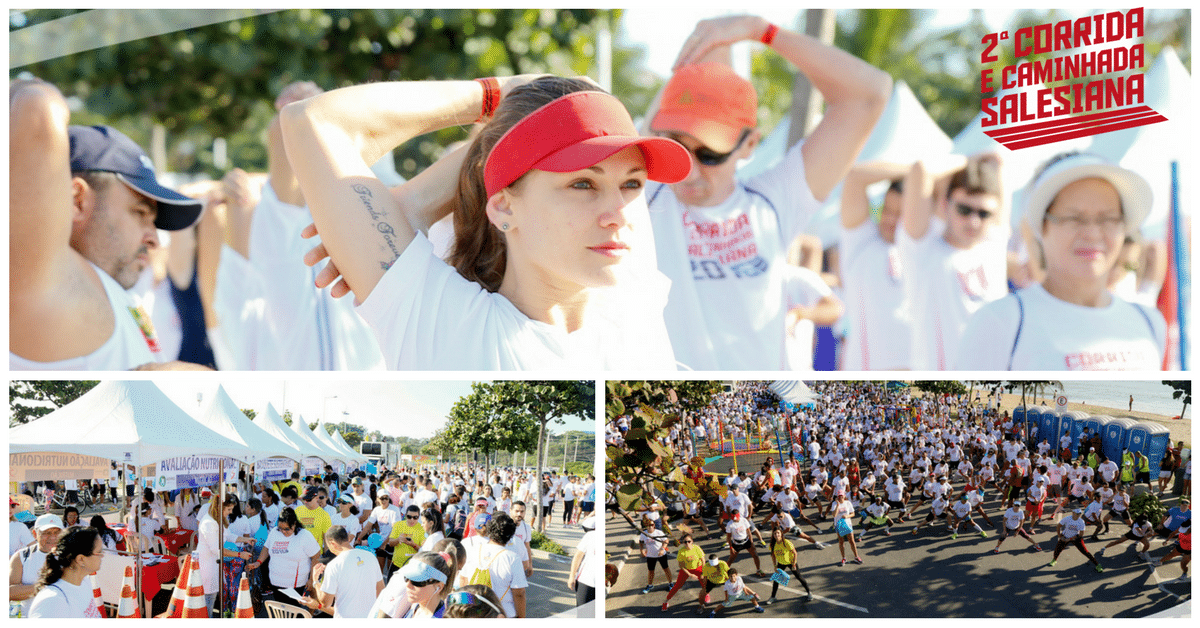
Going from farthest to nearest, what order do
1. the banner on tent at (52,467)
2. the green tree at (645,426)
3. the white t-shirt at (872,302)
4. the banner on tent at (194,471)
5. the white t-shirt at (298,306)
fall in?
the white t-shirt at (872,302) → the white t-shirt at (298,306) → the banner on tent at (194,471) → the banner on tent at (52,467) → the green tree at (645,426)

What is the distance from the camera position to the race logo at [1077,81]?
121 inches

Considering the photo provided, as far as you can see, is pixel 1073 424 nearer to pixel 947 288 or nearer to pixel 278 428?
pixel 947 288

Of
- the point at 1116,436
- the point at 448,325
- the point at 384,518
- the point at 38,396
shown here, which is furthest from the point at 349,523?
the point at 1116,436

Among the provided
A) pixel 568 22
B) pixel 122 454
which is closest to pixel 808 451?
pixel 122 454

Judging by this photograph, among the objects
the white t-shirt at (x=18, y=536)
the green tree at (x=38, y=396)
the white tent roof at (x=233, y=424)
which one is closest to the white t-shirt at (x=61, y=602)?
the white t-shirt at (x=18, y=536)

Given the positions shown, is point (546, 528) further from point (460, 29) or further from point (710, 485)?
point (460, 29)

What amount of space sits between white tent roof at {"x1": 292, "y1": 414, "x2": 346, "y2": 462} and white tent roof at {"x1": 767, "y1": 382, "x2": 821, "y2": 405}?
144 cm

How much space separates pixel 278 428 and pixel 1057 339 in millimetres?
2791

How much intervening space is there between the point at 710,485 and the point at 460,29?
366 cm

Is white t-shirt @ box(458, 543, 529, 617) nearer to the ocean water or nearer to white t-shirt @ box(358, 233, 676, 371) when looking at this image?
white t-shirt @ box(358, 233, 676, 371)

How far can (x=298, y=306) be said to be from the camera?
407cm

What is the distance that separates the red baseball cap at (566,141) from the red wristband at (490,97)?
30 centimetres

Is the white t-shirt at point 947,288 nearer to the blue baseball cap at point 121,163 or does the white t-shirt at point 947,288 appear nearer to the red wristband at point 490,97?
the red wristband at point 490,97

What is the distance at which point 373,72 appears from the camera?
17.9 feet
